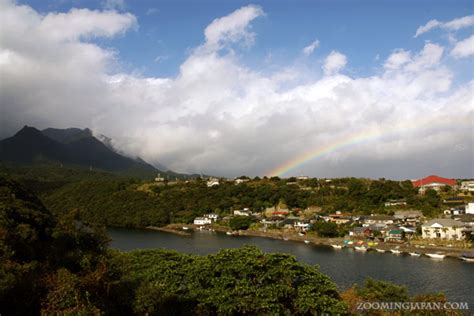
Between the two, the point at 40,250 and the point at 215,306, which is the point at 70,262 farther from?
the point at 215,306

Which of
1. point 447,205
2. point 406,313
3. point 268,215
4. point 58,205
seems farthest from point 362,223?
point 58,205

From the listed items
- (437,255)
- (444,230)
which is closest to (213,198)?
(444,230)

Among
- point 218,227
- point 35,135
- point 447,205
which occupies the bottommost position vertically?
point 218,227

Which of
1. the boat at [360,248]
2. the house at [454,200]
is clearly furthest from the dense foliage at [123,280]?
the house at [454,200]

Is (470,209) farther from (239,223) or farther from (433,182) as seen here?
(239,223)

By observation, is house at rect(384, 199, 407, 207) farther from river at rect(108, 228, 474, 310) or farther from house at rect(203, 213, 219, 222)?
house at rect(203, 213, 219, 222)

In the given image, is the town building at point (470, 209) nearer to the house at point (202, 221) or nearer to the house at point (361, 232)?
the house at point (361, 232)

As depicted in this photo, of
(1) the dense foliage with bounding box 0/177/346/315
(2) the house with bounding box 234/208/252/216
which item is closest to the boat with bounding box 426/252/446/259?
(1) the dense foliage with bounding box 0/177/346/315
